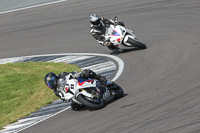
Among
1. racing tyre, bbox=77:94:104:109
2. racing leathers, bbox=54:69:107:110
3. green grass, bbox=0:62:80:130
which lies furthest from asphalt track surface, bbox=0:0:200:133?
green grass, bbox=0:62:80:130

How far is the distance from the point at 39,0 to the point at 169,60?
1497 cm

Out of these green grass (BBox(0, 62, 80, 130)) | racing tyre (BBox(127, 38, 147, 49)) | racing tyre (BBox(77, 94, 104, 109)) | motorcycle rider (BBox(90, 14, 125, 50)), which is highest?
motorcycle rider (BBox(90, 14, 125, 50))

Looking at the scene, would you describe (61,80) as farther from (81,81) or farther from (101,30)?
(101,30)

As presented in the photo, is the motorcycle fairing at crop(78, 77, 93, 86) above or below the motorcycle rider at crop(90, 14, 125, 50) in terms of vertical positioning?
below

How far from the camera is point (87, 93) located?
32.6 feet

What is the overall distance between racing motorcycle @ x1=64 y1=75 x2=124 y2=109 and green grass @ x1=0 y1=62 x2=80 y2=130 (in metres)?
2.23

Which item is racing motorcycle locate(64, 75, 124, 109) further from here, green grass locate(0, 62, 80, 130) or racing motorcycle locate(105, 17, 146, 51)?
racing motorcycle locate(105, 17, 146, 51)

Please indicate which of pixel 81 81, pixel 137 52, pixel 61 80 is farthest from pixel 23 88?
pixel 81 81

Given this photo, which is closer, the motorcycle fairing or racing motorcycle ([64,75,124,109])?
racing motorcycle ([64,75,124,109])

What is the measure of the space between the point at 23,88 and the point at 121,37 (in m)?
4.06

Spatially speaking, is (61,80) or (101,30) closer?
(61,80)

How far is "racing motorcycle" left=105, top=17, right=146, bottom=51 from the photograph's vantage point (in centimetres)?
Result: 1497

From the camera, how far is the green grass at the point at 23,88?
12152 mm

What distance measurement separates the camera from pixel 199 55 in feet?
41.5
